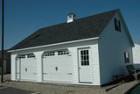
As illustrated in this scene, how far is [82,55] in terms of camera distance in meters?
12.8

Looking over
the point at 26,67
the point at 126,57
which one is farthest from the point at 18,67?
the point at 126,57

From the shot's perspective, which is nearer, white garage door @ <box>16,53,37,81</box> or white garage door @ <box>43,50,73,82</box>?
white garage door @ <box>43,50,73,82</box>

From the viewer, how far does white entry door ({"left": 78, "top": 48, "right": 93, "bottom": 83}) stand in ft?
40.5

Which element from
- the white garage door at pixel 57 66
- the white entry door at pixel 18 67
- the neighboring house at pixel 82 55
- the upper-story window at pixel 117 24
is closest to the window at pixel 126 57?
the neighboring house at pixel 82 55

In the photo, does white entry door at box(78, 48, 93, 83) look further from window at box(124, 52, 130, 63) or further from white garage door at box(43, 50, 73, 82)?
window at box(124, 52, 130, 63)

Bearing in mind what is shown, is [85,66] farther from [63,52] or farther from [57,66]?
[57,66]

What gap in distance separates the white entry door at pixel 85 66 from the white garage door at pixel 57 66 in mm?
938

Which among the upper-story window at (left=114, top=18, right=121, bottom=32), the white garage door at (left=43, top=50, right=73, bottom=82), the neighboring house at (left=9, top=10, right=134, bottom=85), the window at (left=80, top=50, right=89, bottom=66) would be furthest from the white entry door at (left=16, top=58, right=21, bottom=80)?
the upper-story window at (left=114, top=18, right=121, bottom=32)

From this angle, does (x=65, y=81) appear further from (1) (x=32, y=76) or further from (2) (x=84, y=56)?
(1) (x=32, y=76)

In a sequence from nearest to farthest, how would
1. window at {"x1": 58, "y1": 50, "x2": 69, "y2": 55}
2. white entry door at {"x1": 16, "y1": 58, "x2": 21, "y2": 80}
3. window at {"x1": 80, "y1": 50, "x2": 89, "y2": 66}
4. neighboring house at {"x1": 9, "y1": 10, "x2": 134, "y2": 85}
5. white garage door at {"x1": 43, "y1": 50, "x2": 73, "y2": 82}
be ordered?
1. neighboring house at {"x1": 9, "y1": 10, "x2": 134, "y2": 85}
2. window at {"x1": 80, "y1": 50, "x2": 89, "y2": 66}
3. white garage door at {"x1": 43, "y1": 50, "x2": 73, "y2": 82}
4. window at {"x1": 58, "y1": 50, "x2": 69, "y2": 55}
5. white entry door at {"x1": 16, "y1": 58, "x2": 21, "y2": 80}

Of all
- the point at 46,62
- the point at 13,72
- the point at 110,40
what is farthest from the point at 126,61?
the point at 13,72

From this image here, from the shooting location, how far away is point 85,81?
41.0 feet

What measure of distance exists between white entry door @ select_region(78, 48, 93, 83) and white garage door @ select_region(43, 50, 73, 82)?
3.08ft

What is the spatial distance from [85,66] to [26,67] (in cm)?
681
